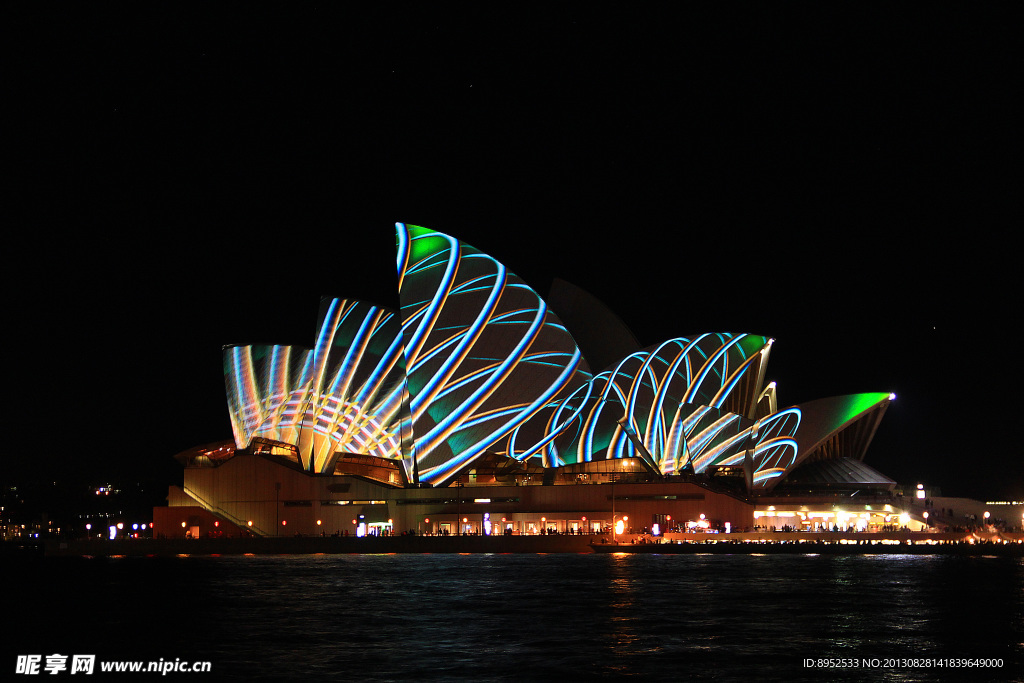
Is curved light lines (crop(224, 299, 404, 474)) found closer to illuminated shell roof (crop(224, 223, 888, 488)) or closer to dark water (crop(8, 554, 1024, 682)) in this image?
illuminated shell roof (crop(224, 223, 888, 488))

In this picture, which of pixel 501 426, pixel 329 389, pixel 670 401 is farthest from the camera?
pixel 329 389

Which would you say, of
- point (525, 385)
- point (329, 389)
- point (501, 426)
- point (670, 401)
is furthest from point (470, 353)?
point (670, 401)

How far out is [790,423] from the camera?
5800cm

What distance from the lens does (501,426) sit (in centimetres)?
5956

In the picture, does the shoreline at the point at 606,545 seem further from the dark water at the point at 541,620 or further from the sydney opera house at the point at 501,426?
the dark water at the point at 541,620

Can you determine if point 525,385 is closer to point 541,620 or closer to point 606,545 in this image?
point 606,545

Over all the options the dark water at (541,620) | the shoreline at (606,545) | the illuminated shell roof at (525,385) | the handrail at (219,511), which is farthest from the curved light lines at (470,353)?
the dark water at (541,620)

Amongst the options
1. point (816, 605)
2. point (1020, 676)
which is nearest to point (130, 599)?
point (816, 605)

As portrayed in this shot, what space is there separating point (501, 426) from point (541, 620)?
33943 mm

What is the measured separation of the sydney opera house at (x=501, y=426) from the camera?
57719 mm

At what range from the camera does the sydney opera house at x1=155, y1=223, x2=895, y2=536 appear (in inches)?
2272

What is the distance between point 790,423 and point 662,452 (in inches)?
282

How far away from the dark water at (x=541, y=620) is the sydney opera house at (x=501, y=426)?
1520 cm

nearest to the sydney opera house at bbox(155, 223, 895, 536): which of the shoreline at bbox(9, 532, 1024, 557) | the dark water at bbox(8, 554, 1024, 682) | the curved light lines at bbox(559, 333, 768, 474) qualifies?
the curved light lines at bbox(559, 333, 768, 474)
